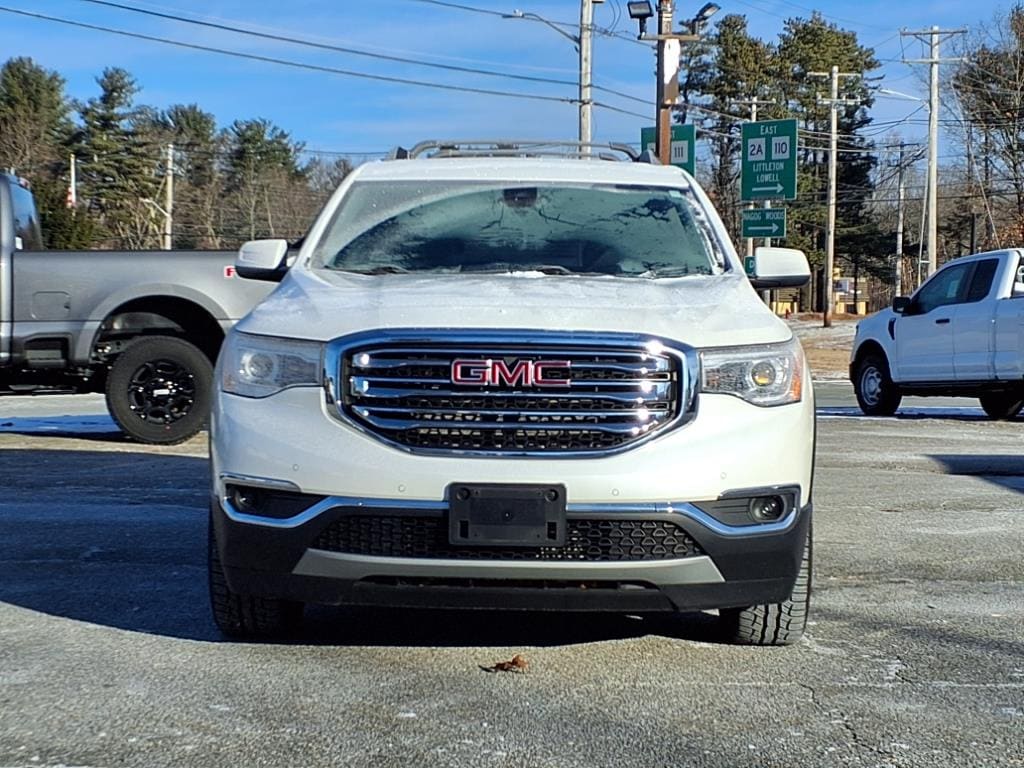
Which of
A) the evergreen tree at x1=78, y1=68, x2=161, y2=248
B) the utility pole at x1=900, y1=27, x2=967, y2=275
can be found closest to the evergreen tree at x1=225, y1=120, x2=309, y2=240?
the evergreen tree at x1=78, y1=68, x2=161, y2=248

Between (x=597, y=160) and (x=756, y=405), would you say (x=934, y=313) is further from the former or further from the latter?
(x=756, y=405)

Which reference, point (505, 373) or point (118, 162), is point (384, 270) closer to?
point (505, 373)

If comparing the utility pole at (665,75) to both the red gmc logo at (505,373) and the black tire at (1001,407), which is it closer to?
the black tire at (1001,407)

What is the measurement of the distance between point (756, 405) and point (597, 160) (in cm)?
281

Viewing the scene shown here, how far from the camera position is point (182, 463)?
32.2ft

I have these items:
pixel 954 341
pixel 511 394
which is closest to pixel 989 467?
pixel 954 341

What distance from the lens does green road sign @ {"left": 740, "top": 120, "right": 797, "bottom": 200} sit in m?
32.7

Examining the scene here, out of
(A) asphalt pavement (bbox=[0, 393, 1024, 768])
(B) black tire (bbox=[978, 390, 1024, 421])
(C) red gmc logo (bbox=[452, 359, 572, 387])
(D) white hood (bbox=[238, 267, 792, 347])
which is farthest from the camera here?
(B) black tire (bbox=[978, 390, 1024, 421])

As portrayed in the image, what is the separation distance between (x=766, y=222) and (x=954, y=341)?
792 inches

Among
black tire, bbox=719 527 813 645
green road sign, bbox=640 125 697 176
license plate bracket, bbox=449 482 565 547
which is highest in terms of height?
green road sign, bbox=640 125 697 176

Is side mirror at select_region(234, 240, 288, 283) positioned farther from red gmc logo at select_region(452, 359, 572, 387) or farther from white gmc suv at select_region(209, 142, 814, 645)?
red gmc logo at select_region(452, 359, 572, 387)

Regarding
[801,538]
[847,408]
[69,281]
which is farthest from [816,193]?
[801,538]

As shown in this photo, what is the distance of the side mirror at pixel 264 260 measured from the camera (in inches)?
225

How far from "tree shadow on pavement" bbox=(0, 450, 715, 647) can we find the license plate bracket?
91 cm
